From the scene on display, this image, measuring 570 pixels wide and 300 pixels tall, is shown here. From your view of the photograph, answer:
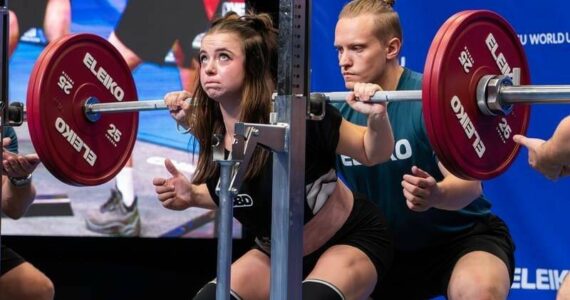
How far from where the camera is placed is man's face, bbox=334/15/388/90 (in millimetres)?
3688

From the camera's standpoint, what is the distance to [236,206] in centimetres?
344

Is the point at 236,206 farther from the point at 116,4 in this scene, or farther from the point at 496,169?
the point at 116,4

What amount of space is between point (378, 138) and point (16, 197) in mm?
2107

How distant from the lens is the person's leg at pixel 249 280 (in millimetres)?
3406

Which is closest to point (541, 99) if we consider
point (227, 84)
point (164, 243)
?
point (227, 84)

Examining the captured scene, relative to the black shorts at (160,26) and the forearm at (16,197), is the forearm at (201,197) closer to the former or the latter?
the forearm at (16,197)

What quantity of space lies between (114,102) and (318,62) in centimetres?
114

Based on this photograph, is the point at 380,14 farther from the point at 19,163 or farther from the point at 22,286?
the point at 22,286

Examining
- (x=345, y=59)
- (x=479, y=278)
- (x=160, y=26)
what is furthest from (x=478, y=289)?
(x=160, y=26)

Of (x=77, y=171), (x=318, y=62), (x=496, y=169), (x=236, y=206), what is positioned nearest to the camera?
(x=496, y=169)

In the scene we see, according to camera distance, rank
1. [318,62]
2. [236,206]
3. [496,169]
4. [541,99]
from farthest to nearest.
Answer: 1. [318,62]
2. [236,206]
3. [496,169]
4. [541,99]

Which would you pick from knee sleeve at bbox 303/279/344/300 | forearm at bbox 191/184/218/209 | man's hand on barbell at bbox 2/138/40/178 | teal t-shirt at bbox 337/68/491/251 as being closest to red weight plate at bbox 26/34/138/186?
man's hand on barbell at bbox 2/138/40/178

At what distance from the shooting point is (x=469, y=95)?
3.07 metres

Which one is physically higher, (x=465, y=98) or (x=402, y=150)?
(x=465, y=98)
